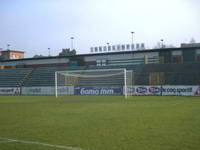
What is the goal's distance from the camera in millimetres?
40406

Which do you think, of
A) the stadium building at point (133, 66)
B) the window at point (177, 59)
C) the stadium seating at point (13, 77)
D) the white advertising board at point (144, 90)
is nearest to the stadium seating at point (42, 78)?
the stadium building at point (133, 66)

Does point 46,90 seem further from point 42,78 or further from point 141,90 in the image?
point 141,90

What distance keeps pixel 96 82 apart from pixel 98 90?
72.4 inches

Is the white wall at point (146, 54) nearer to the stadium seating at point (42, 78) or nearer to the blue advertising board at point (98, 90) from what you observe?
the stadium seating at point (42, 78)

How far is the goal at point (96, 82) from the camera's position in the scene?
40.4 m

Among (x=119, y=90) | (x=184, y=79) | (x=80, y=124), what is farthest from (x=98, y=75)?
(x=80, y=124)

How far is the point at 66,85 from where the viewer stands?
43.5 m

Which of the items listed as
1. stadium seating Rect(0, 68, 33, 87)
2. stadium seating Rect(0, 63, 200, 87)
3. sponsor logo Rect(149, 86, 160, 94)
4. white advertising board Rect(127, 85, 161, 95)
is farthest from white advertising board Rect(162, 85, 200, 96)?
stadium seating Rect(0, 68, 33, 87)

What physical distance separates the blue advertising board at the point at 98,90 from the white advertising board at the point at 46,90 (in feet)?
3.62

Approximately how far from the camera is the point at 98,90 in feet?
135

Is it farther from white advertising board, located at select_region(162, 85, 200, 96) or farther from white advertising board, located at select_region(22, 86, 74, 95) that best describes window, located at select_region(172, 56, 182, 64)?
white advertising board, located at select_region(22, 86, 74, 95)

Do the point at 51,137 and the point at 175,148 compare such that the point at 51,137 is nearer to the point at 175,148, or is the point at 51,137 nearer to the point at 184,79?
the point at 175,148

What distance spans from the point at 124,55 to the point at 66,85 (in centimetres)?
1768

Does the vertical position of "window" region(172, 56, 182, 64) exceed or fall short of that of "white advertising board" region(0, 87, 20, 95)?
it exceeds it
